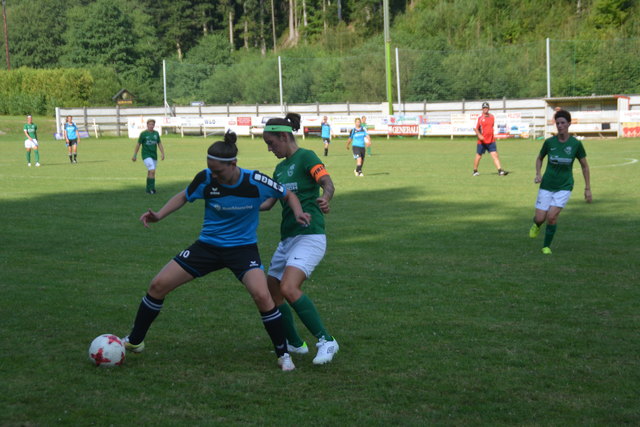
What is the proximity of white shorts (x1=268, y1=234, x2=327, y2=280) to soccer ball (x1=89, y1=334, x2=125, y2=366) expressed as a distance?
144 centimetres

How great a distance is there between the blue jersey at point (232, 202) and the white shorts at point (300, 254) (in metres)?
0.40

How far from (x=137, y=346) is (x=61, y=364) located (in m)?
0.63

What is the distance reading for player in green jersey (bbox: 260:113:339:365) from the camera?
22.2 ft

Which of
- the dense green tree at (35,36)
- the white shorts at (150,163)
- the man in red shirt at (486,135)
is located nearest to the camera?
the white shorts at (150,163)

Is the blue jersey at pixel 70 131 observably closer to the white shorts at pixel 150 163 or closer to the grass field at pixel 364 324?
the white shorts at pixel 150 163

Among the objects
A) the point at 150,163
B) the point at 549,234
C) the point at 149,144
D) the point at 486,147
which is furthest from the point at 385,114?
the point at 549,234

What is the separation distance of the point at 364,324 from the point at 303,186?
69.5 inches

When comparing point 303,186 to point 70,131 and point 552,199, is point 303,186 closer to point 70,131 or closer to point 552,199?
point 552,199

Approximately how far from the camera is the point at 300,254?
6.82 metres

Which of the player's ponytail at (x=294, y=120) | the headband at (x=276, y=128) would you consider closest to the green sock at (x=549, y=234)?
the player's ponytail at (x=294, y=120)

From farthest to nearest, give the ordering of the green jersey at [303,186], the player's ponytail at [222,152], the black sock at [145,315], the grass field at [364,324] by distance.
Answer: the green jersey at [303,186] < the black sock at [145,315] < the player's ponytail at [222,152] < the grass field at [364,324]

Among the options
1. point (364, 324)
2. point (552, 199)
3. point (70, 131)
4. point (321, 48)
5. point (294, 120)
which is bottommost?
point (364, 324)

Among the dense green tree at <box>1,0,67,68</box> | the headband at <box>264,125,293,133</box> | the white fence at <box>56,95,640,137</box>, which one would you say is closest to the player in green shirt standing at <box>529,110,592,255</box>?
the headband at <box>264,125,293,133</box>

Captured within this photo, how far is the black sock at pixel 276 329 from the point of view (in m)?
6.54
